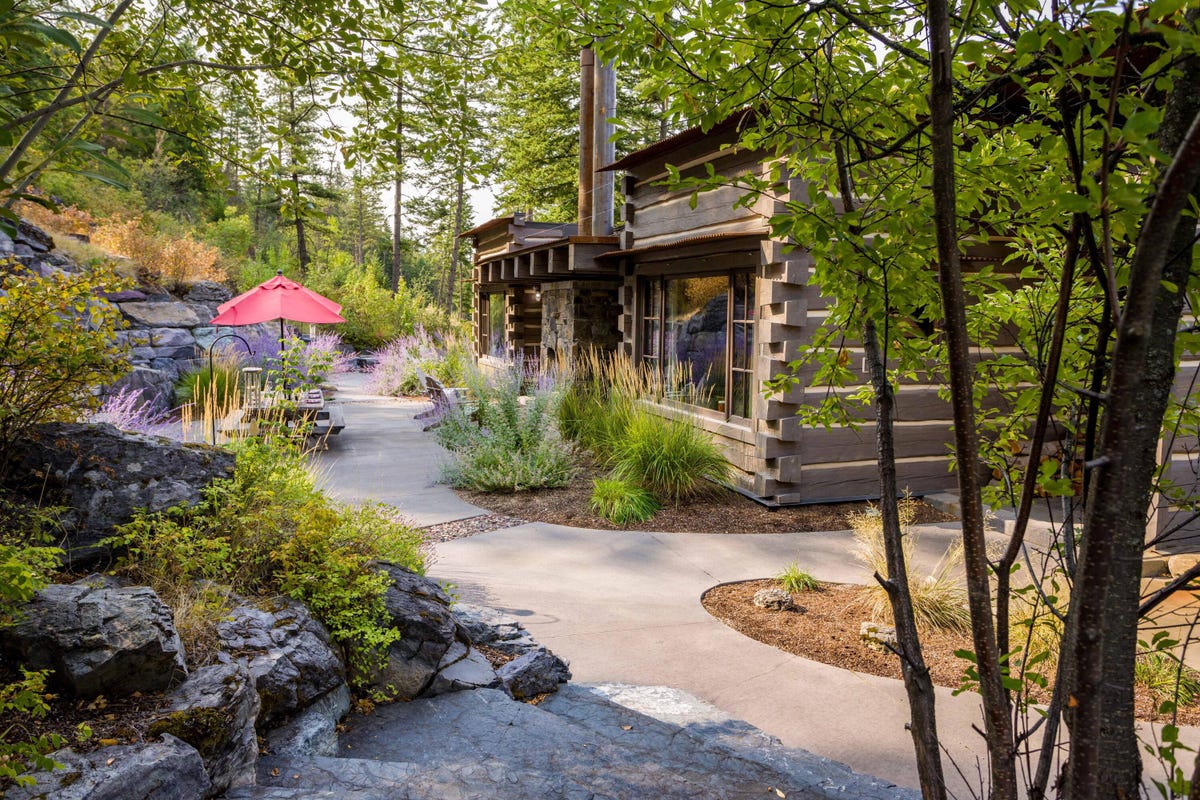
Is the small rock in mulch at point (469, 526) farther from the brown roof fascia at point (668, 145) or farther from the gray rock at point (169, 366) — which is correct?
the gray rock at point (169, 366)

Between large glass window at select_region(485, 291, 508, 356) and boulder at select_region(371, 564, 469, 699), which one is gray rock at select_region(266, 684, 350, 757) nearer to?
boulder at select_region(371, 564, 469, 699)

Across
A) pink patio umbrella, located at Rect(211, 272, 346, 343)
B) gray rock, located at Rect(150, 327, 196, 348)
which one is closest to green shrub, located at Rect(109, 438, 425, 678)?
pink patio umbrella, located at Rect(211, 272, 346, 343)

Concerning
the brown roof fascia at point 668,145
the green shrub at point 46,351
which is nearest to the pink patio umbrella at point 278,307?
the brown roof fascia at point 668,145

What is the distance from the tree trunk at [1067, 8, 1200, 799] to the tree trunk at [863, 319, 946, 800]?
28 cm

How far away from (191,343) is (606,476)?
788cm

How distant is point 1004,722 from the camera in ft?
4.27

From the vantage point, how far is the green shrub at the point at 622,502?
23.8 ft

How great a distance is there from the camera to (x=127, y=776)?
6.57 ft

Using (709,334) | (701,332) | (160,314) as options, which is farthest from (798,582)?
(160,314)

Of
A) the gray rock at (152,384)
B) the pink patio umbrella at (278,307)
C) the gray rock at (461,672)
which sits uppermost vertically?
the pink patio umbrella at (278,307)

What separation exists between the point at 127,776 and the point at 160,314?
41.8 feet

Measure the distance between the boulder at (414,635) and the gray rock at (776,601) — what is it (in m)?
2.05

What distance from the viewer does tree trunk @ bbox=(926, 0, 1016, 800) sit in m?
1.15

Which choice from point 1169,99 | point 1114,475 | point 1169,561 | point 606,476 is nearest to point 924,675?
point 1114,475
